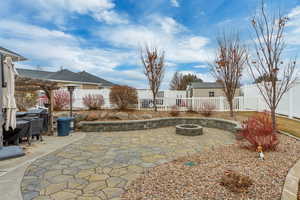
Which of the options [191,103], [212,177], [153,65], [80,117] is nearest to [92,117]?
[80,117]

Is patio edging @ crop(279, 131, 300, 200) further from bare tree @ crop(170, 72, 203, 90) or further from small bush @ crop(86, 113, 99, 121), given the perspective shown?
bare tree @ crop(170, 72, 203, 90)

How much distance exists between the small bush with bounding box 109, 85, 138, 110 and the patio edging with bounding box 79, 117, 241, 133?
2.91m

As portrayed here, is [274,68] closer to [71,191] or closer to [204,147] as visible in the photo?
[204,147]

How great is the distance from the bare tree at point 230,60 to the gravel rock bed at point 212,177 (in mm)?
5223

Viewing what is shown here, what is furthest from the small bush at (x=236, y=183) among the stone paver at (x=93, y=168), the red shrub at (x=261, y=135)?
the red shrub at (x=261, y=135)

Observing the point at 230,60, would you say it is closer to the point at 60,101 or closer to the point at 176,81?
the point at 60,101

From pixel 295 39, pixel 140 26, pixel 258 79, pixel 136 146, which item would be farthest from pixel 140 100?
pixel 295 39

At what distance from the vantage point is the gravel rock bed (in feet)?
6.82

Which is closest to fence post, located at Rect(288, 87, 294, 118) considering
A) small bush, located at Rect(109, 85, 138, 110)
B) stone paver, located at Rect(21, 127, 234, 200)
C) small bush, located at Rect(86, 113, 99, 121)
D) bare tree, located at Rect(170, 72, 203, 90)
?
stone paver, located at Rect(21, 127, 234, 200)

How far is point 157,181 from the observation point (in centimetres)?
253

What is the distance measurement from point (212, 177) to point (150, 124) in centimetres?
558

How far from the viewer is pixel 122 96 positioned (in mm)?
10195

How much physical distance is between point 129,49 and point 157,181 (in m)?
11.1

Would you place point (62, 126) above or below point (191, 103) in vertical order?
below
